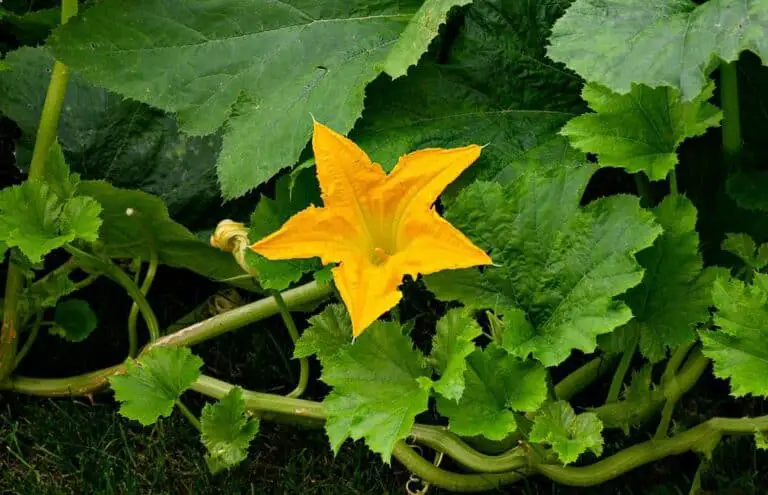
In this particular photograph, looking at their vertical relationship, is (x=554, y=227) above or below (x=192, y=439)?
above

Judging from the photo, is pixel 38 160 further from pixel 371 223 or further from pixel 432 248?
pixel 432 248

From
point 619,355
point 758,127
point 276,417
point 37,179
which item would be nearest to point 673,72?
point 758,127

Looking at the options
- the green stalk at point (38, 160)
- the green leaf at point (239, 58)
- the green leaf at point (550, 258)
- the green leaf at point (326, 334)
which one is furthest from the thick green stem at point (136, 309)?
the green leaf at point (550, 258)

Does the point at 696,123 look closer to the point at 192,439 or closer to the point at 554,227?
the point at 554,227

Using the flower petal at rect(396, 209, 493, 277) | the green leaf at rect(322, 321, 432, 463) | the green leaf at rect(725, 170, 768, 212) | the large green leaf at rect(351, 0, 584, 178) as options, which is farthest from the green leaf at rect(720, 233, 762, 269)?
the green leaf at rect(322, 321, 432, 463)

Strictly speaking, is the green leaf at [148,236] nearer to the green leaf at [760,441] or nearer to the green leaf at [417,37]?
the green leaf at [417,37]

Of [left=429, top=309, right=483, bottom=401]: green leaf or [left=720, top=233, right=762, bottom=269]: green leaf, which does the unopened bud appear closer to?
[left=429, top=309, right=483, bottom=401]: green leaf
